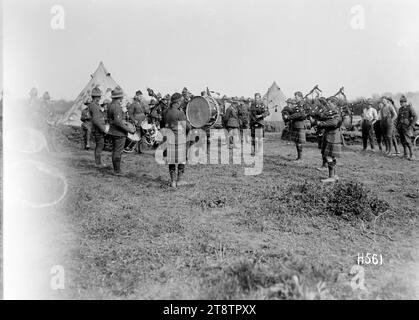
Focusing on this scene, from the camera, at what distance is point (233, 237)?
5.75 metres

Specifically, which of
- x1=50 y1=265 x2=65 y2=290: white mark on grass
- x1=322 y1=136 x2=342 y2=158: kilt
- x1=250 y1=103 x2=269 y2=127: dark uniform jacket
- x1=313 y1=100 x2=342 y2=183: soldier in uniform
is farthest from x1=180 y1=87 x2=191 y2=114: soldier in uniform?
x1=50 y1=265 x2=65 y2=290: white mark on grass

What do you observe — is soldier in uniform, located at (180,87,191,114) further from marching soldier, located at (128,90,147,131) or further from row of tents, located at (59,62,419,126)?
row of tents, located at (59,62,419,126)

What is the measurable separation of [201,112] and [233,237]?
6714 mm

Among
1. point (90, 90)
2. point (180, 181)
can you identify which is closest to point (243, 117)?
point (90, 90)

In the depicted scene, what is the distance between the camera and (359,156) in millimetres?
13328

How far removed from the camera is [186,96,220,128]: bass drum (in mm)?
11844

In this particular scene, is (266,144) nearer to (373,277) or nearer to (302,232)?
(302,232)

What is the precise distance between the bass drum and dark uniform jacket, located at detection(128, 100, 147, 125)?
1850mm

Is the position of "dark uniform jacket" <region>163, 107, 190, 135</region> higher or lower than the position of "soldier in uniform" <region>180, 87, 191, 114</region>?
lower

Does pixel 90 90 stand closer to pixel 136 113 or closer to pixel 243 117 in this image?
pixel 136 113

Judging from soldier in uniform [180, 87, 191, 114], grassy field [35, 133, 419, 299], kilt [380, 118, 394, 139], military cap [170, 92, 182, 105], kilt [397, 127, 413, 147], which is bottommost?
grassy field [35, 133, 419, 299]

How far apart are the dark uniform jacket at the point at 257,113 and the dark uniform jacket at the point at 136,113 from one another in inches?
179
